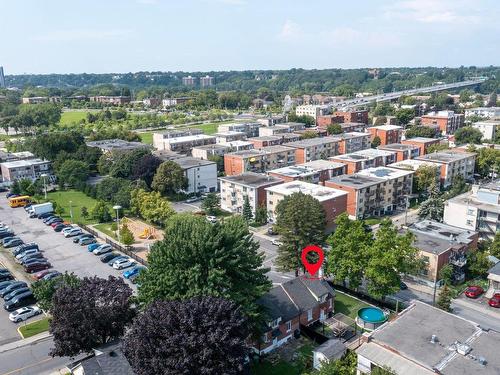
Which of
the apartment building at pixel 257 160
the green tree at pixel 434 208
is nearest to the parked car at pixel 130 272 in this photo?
the green tree at pixel 434 208

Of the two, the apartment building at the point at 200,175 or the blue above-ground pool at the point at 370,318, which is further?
the apartment building at the point at 200,175

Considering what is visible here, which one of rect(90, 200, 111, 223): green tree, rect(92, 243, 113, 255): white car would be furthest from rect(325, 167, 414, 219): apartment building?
rect(90, 200, 111, 223): green tree

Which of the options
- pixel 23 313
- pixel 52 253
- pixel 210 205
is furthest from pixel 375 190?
pixel 23 313

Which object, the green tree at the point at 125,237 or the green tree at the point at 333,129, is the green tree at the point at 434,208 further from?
→ the green tree at the point at 333,129

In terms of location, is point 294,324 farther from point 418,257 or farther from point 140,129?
point 140,129

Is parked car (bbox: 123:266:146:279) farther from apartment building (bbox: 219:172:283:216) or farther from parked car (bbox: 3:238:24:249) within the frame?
apartment building (bbox: 219:172:283:216)

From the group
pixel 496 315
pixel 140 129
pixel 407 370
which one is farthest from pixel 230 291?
pixel 140 129
